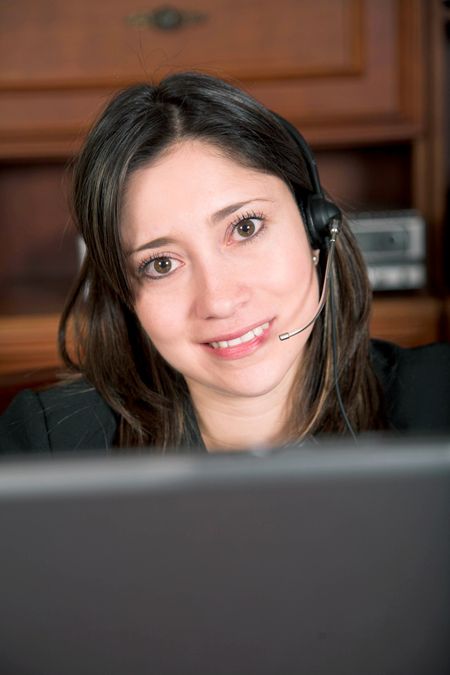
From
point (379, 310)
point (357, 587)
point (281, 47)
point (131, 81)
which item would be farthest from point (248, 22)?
point (357, 587)

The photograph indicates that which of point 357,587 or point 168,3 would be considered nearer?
point 357,587

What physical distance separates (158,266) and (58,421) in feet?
0.87

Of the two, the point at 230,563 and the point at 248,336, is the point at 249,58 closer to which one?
the point at 248,336

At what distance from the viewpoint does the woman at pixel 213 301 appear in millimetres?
1047

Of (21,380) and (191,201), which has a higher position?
(191,201)

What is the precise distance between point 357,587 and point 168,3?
1783 mm

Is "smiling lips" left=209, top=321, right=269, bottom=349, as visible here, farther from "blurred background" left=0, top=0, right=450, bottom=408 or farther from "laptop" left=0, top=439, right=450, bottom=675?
"blurred background" left=0, top=0, right=450, bottom=408

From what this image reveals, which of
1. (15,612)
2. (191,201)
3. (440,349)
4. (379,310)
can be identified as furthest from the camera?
(379,310)

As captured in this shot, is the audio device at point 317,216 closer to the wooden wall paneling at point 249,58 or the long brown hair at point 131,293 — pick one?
the long brown hair at point 131,293

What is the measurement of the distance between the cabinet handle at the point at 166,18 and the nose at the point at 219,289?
1158 millimetres

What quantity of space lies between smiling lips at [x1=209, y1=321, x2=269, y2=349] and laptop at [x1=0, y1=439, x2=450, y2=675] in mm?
600

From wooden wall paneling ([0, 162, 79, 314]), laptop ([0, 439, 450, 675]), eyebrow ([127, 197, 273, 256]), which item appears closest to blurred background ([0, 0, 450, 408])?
wooden wall paneling ([0, 162, 79, 314])

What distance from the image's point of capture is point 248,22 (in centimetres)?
203

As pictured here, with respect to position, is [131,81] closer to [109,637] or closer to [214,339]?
[214,339]
